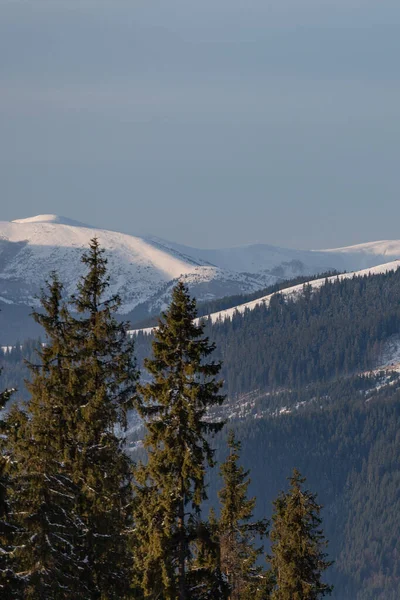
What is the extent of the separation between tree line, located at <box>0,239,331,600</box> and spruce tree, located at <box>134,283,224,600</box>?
45 mm

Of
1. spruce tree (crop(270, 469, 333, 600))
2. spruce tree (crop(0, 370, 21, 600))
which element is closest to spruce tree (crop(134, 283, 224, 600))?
spruce tree (crop(0, 370, 21, 600))

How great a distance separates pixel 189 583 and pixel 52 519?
556 centimetres

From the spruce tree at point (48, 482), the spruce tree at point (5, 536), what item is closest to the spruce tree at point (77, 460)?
the spruce tree at point (48, 482)

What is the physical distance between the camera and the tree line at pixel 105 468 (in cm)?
4541

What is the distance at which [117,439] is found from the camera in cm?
5241

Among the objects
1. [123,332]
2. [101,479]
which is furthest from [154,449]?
[123,332]

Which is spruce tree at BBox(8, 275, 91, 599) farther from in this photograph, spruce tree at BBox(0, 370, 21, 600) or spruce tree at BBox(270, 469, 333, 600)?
spruce tree at BBox(270, 469, 333, 600)

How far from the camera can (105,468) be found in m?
50.7

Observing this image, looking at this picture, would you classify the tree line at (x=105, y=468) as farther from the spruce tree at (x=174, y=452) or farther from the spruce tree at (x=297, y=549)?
the spruce tree at (x=297, y=549)

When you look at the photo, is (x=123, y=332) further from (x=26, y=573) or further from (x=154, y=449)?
(x=26, y=573)

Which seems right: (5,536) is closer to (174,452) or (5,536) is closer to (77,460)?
(174,452)

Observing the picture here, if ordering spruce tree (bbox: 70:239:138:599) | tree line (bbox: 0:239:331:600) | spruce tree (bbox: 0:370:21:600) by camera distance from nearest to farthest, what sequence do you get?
spruce tree (bbox: 0:370:21:600) < tree line (bbox: 0:239:331:600) < spruce tree (bbox: 70:239:138:599)

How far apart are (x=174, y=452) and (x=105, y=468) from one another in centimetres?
470

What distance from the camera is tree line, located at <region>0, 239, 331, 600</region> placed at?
45.4 metres
